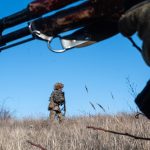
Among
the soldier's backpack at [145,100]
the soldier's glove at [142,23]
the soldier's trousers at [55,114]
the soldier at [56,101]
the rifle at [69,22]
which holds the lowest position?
the soldier's backpack at [145,100]

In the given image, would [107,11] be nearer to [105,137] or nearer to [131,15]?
[131,15]

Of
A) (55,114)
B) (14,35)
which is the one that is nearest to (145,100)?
(14,35)

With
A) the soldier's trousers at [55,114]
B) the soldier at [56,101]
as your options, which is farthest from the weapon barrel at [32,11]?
the soldier at [56,101]

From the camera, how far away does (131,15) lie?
218 centimetres

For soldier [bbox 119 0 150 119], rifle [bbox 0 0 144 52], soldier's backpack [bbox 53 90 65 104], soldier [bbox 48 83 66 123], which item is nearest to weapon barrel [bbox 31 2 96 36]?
rifle [bbox 0 0 144 52]

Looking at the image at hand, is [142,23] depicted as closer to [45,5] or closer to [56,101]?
[45,5]

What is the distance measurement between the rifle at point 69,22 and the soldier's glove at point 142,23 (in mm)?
370

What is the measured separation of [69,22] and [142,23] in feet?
3.63

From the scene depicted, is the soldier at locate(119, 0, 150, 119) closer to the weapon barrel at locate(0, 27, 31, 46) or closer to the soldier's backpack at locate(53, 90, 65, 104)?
the weapon barrel at locate(0, 27, 31, 46)

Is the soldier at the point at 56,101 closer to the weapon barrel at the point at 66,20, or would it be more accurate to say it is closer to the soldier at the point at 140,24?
the weapon barrel at the point at 66,20

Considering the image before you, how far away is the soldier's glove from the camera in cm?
204

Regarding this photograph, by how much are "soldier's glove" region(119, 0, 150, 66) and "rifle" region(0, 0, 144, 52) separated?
37cm

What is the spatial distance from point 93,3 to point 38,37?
1.90 ft

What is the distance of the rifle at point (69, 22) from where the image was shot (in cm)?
286
